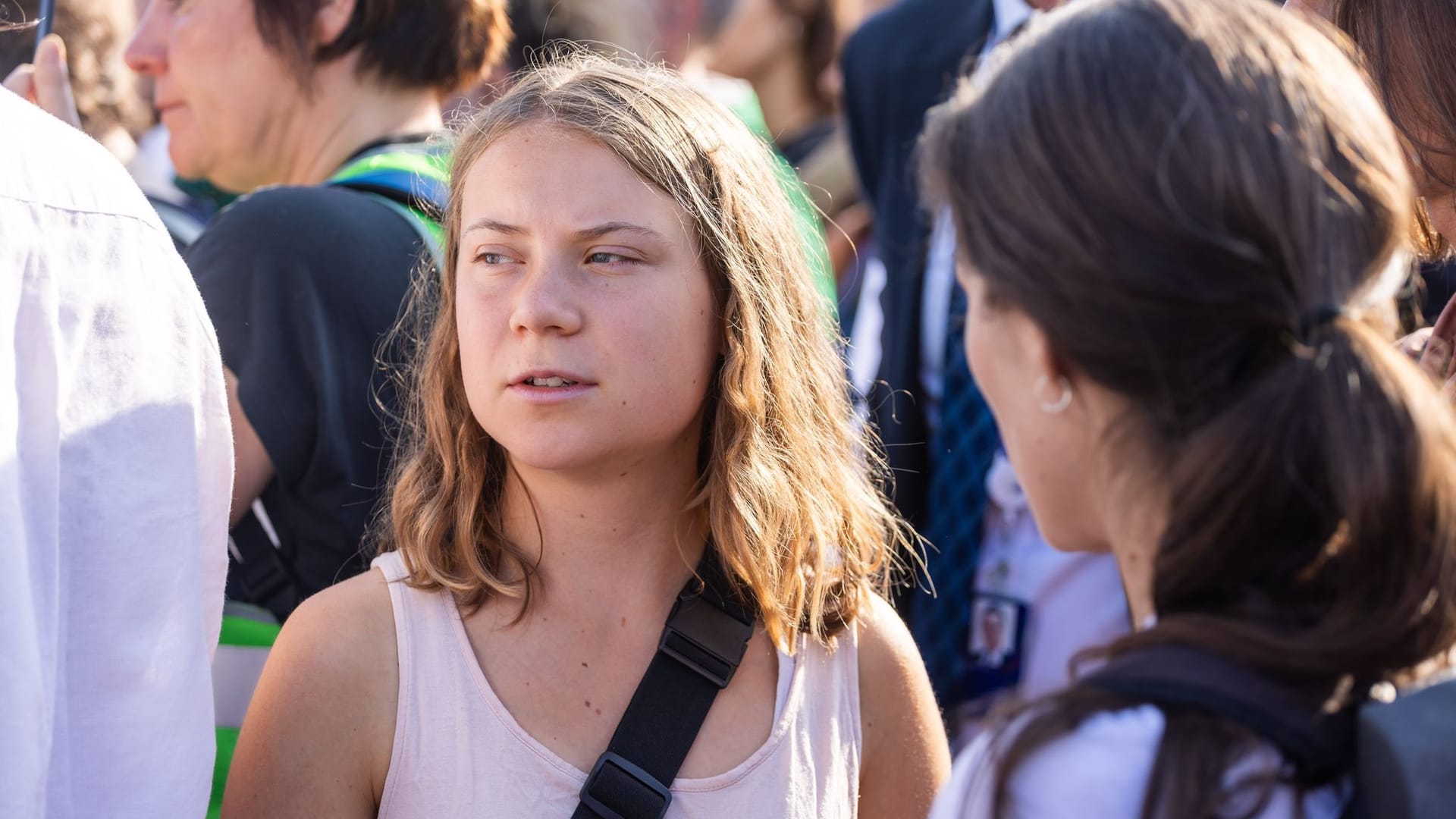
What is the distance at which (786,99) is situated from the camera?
5.79m

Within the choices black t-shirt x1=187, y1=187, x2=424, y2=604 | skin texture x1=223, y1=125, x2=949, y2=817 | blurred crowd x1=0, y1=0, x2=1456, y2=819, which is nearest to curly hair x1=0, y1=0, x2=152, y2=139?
blurred crowd x1=0, y1=0, x2=1456, y2=819

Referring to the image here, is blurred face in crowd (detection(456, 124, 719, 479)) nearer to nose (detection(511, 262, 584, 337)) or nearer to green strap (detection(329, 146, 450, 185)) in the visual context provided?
nose (detection(511, 262, 584, 337))

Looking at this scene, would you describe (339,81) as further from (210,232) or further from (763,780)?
(763,780)

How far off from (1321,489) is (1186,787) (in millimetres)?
273

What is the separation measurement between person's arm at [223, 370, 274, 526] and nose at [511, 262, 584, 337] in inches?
22.8

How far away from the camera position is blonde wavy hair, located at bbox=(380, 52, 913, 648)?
1904mm

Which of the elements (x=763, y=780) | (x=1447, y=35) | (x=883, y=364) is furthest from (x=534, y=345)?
(x=883, y=364)

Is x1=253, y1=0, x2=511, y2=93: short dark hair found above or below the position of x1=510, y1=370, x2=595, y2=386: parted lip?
above

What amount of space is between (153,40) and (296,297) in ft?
2.49

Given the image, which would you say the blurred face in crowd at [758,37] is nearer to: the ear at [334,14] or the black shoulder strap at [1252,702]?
the ear at [334,14]

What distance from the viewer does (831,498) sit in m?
2.12

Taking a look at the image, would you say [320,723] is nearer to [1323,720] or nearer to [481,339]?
[481,339]

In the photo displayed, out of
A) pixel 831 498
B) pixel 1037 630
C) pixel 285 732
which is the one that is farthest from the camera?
pixel 1037 630

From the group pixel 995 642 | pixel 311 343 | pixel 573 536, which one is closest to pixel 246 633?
pixel 311 343
